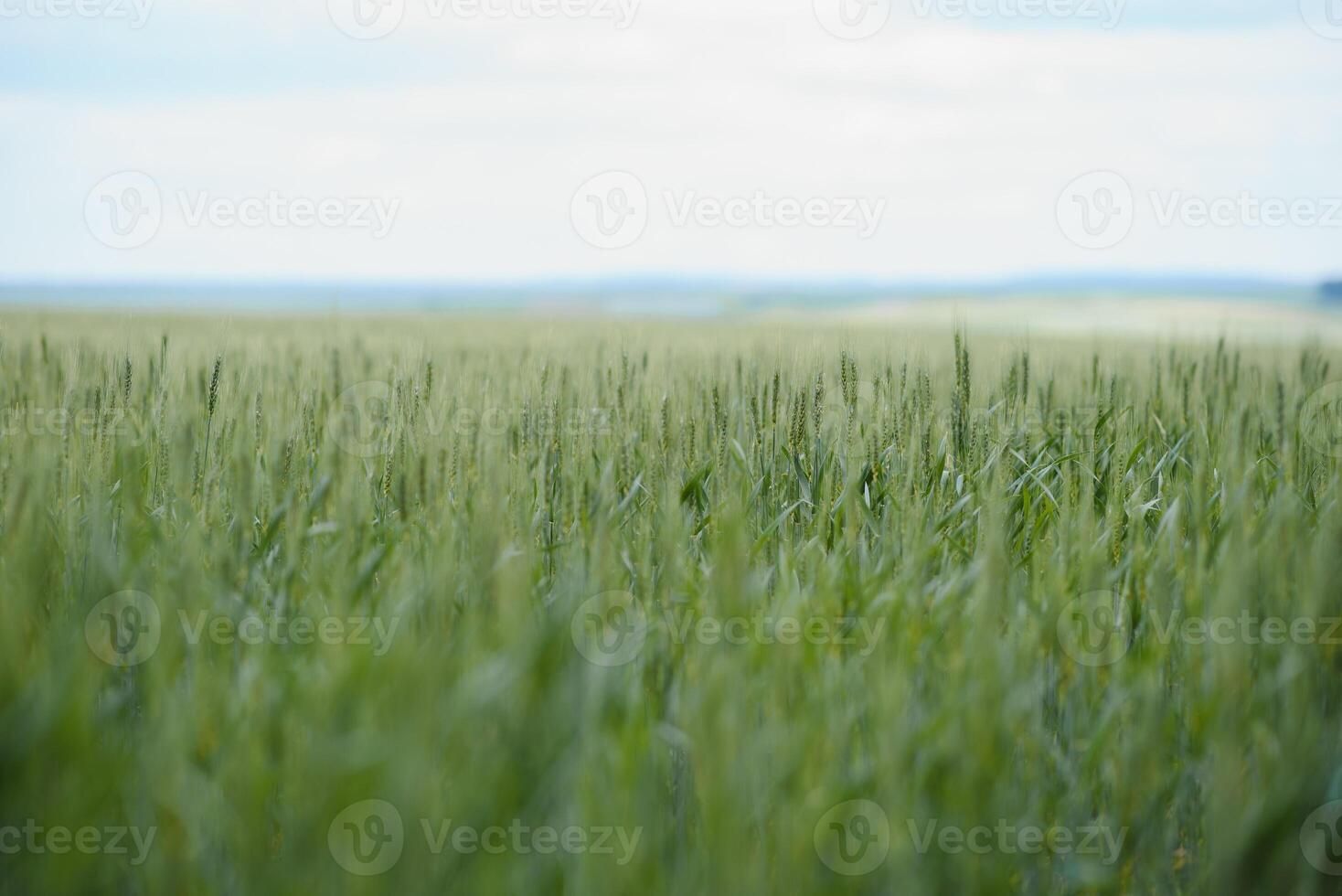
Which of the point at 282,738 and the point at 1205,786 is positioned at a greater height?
the point at 282,738

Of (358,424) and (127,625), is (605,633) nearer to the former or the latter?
(127,625)

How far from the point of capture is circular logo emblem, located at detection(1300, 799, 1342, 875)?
1.31 meters

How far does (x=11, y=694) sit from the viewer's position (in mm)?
1309

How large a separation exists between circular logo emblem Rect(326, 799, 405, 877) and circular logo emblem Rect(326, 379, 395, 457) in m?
1.26

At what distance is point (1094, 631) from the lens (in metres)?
1.84

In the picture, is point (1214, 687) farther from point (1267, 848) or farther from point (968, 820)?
point (968, 820)

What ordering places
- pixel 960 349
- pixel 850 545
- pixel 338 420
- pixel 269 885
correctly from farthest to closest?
pixel 960 349 < pixel 338 420 < pixel 850 545 < pixel 269 885

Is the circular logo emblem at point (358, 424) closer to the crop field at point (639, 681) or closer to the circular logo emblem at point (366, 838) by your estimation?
the crop field at point (639, 681)

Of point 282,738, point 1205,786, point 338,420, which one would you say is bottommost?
point 1205,786

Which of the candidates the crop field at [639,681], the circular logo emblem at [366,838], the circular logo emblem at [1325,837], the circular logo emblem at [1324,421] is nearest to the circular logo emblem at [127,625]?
the crop field at [639,681]

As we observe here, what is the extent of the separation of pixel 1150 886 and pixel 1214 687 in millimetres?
332

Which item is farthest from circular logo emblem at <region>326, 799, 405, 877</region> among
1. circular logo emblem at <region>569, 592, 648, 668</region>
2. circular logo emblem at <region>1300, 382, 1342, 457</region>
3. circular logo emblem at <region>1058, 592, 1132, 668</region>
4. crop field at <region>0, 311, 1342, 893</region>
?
circular logo emblem at <region>1300, 382, 1342, 457</region>

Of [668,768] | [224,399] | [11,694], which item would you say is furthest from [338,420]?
[668,768]

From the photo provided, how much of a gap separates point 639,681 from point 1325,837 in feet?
3.34
